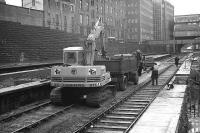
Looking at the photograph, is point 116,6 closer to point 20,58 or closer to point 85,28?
point 85,28

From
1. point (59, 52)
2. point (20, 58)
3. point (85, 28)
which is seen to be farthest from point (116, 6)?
point (20, 58)

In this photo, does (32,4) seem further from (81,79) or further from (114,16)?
(114,16)

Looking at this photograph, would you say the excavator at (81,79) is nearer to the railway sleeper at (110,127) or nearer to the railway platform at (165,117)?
the railway platform at (165,117)

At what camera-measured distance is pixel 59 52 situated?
42875 mm

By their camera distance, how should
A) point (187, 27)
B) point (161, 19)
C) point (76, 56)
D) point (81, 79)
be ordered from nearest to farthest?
point (81, 79), point (76, 56), point (187, 27), point (161, 19)

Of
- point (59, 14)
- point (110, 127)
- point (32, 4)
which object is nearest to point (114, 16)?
point (59, 14)

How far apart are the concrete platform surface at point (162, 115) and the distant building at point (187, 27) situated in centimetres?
11568

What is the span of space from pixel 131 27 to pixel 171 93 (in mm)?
102530

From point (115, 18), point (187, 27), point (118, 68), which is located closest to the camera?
point (118, 68)

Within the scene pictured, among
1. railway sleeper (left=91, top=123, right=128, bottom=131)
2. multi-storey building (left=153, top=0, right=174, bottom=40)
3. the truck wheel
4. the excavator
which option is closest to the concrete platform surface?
railway sleeper (left=91, top=123, right=128, bottom=131)

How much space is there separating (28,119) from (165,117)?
6258mm

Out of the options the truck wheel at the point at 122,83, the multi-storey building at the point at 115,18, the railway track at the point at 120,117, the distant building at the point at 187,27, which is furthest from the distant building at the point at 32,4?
the distant building at the point at 187,27

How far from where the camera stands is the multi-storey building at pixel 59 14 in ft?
189

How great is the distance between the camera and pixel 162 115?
14.2m
